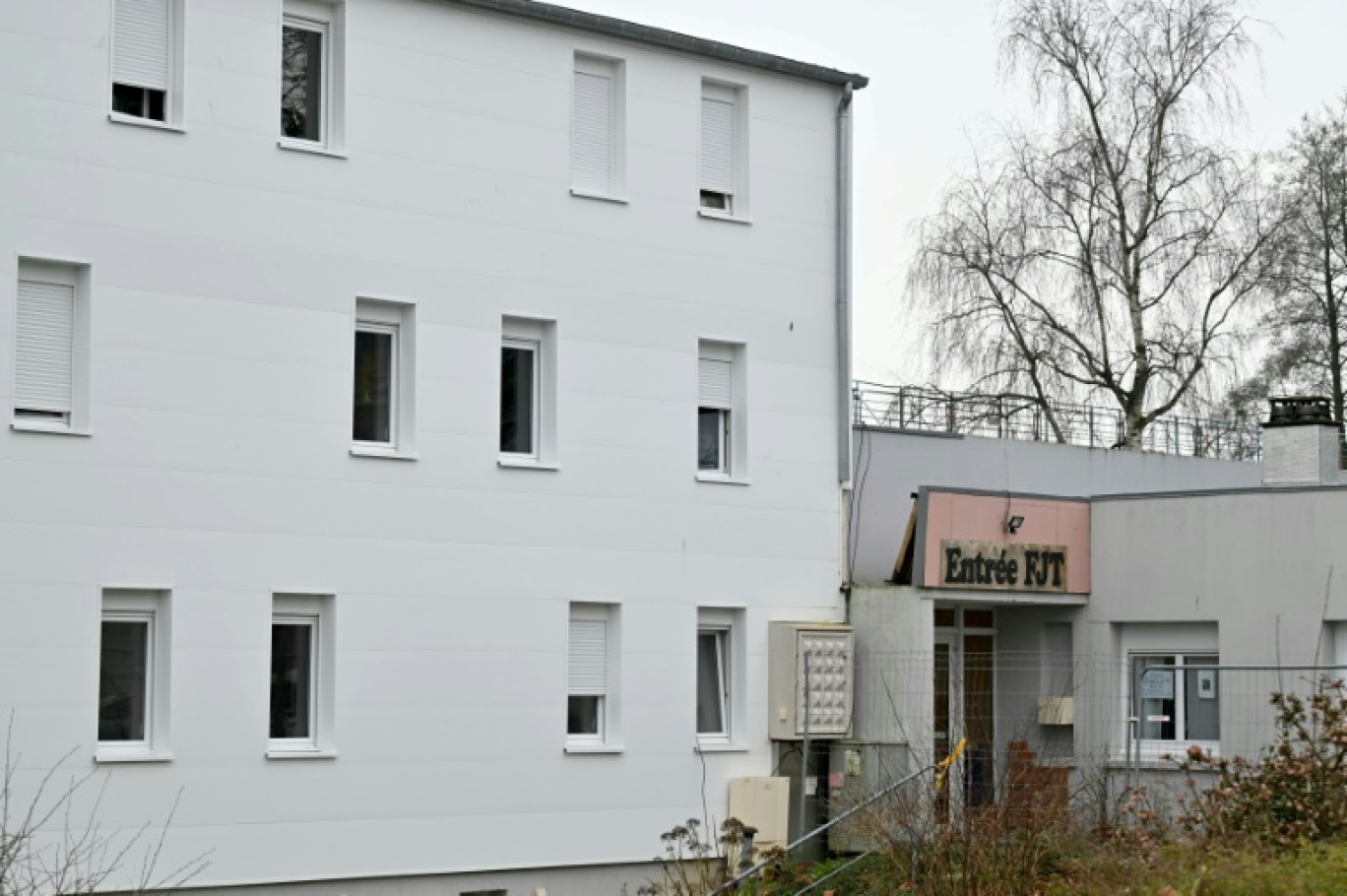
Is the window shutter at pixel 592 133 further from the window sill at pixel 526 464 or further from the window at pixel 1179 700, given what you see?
the window at pixel 1179 700

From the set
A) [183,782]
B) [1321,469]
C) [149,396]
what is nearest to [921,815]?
[183,782]

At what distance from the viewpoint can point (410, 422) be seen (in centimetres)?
2128

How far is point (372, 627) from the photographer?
2075 centimetres

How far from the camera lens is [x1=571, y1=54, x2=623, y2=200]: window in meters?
22.8

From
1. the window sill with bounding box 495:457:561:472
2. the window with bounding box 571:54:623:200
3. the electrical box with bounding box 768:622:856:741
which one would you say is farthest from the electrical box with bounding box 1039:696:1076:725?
the window with bounding box 571:54:623:200

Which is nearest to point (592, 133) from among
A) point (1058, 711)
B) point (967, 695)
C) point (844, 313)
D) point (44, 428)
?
point (844, 313)

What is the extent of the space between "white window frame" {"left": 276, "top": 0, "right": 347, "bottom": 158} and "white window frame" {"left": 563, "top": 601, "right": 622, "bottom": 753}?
5.15m

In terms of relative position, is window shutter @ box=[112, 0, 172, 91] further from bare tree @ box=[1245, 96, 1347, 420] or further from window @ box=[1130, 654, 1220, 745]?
bare tree @ box=[1245, 96, 1347, 420]

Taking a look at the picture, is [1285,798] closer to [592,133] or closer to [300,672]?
[300,672]

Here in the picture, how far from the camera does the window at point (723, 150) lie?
78.4 ft

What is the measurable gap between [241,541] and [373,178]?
12.1ft

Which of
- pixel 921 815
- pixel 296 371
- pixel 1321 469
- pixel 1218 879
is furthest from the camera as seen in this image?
pixel 1321 469

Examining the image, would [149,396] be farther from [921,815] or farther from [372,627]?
[921,815]

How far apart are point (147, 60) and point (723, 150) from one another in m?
6.67
